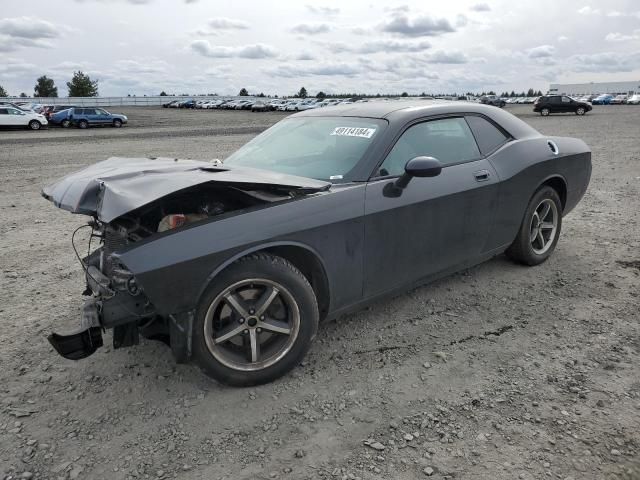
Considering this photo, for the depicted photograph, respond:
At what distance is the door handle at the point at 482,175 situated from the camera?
399cm

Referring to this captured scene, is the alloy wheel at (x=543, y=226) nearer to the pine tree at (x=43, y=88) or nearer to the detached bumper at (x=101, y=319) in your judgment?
the detached bumper at (x=101, y=319)

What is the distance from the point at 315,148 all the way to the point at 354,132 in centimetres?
31

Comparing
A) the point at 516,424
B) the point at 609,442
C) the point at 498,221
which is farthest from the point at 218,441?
the point at 498,221

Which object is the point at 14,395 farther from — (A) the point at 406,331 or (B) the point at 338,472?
(A) the point at 406,331

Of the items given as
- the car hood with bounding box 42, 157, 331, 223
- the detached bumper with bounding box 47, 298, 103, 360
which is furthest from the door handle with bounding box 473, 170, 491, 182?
the detached bumper with bounding box 47, 298, 103, 360

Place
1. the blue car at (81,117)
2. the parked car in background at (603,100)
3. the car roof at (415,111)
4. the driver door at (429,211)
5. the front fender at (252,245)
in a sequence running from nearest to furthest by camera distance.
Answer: the front fender at (252,245) → the driver door at (429,211) → the car roof at (415,111) → the blue car at (81,117) → the parked car in background at (603,100)

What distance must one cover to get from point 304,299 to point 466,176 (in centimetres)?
173

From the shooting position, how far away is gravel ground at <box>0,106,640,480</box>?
240 cm

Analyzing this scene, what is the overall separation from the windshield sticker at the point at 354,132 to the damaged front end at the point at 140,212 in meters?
0.63

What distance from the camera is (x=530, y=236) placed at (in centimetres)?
472

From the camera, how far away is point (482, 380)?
3033 mm

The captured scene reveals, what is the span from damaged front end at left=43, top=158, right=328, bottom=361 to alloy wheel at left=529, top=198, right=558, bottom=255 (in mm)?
2508

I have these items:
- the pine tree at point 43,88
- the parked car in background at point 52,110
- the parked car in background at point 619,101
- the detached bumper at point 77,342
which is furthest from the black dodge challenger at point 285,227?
the pine tree at point 43,88

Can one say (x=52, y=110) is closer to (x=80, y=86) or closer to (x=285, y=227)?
(x=285, y=227)
